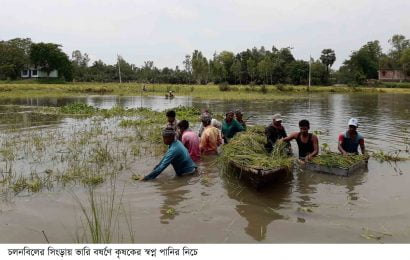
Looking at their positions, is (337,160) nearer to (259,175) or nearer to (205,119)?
(259,175)

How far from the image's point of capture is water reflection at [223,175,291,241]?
6129 mm

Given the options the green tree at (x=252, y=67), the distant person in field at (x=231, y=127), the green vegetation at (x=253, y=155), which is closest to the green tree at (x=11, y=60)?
the green tree at (x=252, y=67)

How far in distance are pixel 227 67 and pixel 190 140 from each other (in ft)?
252

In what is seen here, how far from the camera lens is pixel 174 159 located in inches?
337

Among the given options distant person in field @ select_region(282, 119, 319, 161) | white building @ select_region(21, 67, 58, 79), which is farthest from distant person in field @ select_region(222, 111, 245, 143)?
white building @ select_region(21, 67, 58, 79)

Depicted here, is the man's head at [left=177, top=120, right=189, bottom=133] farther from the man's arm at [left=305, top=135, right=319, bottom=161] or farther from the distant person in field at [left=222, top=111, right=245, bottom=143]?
the man's arm at [left=305, top=135, right=319, bottom=161]

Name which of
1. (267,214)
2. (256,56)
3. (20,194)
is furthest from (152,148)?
(256,56)

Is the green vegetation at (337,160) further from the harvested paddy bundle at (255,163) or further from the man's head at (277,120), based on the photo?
the man's head at (277,120)

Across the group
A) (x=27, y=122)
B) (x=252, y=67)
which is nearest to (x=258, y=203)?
(x=27, y=122)

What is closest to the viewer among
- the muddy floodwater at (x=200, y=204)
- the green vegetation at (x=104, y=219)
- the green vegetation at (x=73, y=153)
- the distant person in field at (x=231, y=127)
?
the green vegetation at (x=104, y=219)

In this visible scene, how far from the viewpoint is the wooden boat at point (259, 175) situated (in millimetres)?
Result: 7137

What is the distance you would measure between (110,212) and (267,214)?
8.94 ft

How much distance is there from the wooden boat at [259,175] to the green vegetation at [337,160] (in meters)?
1.56
